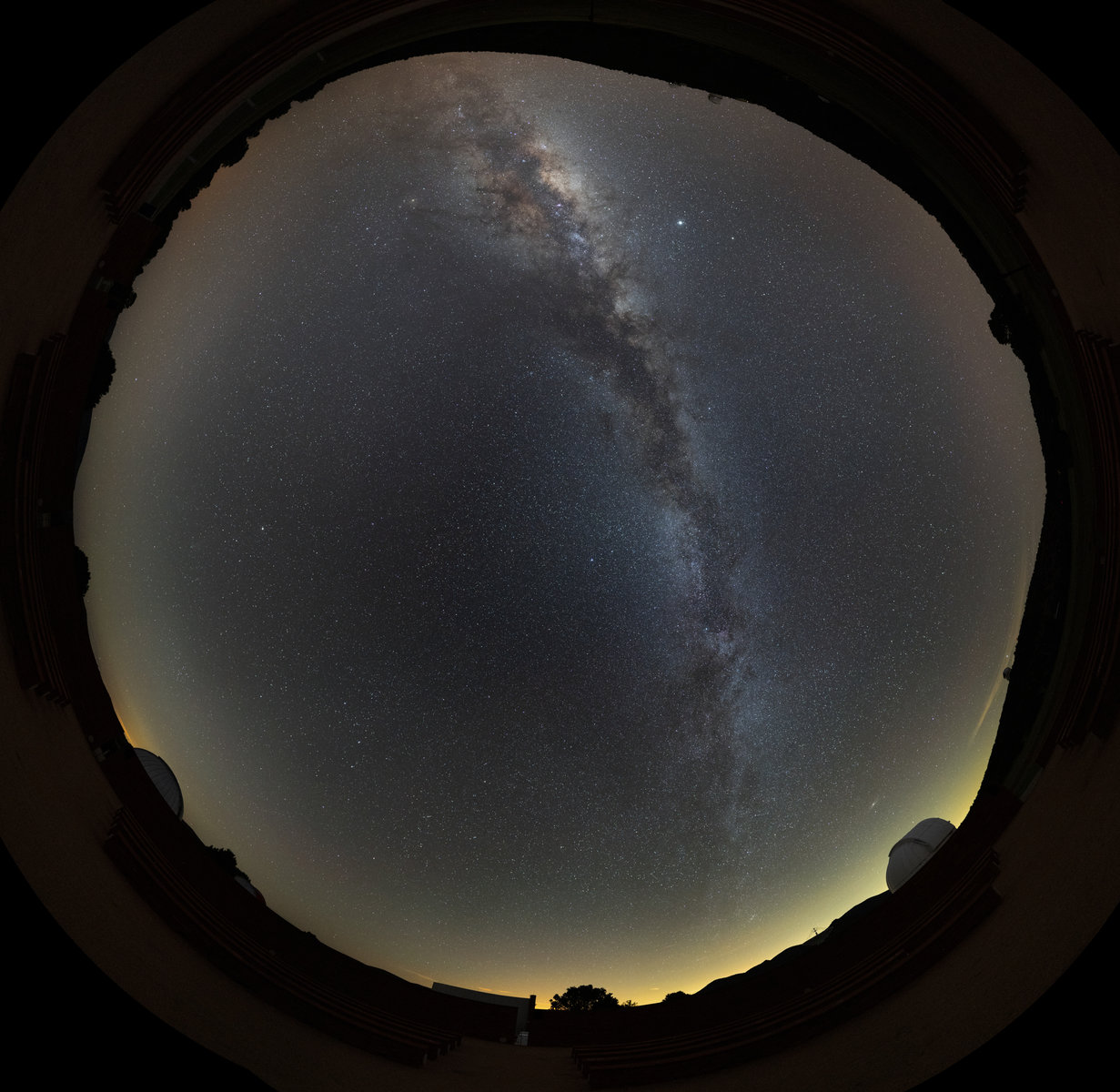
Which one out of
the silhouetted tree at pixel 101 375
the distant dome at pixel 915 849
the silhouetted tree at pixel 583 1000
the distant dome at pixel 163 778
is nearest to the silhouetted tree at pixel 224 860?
the distant dome at pixel 163 778

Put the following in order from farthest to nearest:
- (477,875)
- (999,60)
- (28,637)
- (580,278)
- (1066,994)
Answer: (580,278) → (477,875) → (28,637) → (999,60) → (1066,994)

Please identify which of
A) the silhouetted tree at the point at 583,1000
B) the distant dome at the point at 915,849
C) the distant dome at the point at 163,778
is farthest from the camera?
the silhouetted tree at the point at 583,1000

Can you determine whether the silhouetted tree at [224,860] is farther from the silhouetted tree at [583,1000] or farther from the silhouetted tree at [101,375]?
the silhouetted tree at [101,375]

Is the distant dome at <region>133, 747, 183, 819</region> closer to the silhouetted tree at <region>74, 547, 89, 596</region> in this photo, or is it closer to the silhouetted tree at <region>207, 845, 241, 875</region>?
the silhouetted tree at <region>207, 845, 241, 875</region>

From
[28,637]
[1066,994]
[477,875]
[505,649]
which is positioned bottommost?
[1066,994]

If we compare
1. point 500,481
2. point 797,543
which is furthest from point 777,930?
point 500,481

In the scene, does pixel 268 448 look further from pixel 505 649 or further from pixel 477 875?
pixel 477 875
